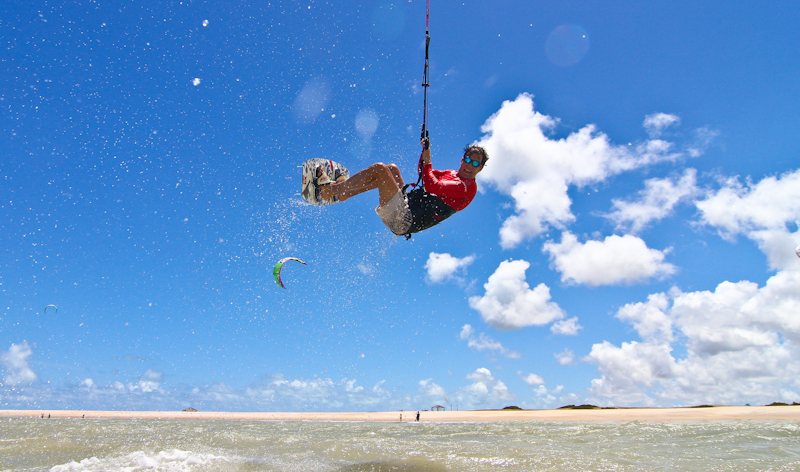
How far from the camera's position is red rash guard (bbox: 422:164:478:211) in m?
6.48

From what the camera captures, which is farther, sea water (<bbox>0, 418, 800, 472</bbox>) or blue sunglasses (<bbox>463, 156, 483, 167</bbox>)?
blue sunglasses (<bbox>463, 156, 483, 167</bbox>)

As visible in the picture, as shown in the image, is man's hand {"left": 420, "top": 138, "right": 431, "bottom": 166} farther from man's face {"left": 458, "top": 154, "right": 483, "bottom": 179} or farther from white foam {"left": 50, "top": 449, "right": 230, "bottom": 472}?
white foam {"left": 50, "top": 449, "right": 230, "bottom": 472}

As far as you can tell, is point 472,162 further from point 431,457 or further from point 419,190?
point 431,457

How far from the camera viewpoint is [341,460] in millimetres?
6195

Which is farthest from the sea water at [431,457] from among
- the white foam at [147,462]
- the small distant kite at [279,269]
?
the small distant kite at [279,269]

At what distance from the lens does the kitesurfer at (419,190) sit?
6.51 meters

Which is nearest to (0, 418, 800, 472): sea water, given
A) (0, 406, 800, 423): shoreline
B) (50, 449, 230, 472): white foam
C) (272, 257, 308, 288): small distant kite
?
(50, 449, 230, 472): white foam

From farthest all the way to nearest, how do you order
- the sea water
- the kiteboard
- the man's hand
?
the kiteboard
the man's hand
the sea water

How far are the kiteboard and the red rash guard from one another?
1709mm

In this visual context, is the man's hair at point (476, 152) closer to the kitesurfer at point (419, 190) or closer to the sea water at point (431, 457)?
the kitesurfer at point (419, 190)

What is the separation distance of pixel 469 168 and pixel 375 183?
1.60m

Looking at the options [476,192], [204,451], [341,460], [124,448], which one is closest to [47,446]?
[124,448]

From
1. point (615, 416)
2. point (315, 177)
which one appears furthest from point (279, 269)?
point (615, 416)

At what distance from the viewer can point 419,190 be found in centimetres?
670
